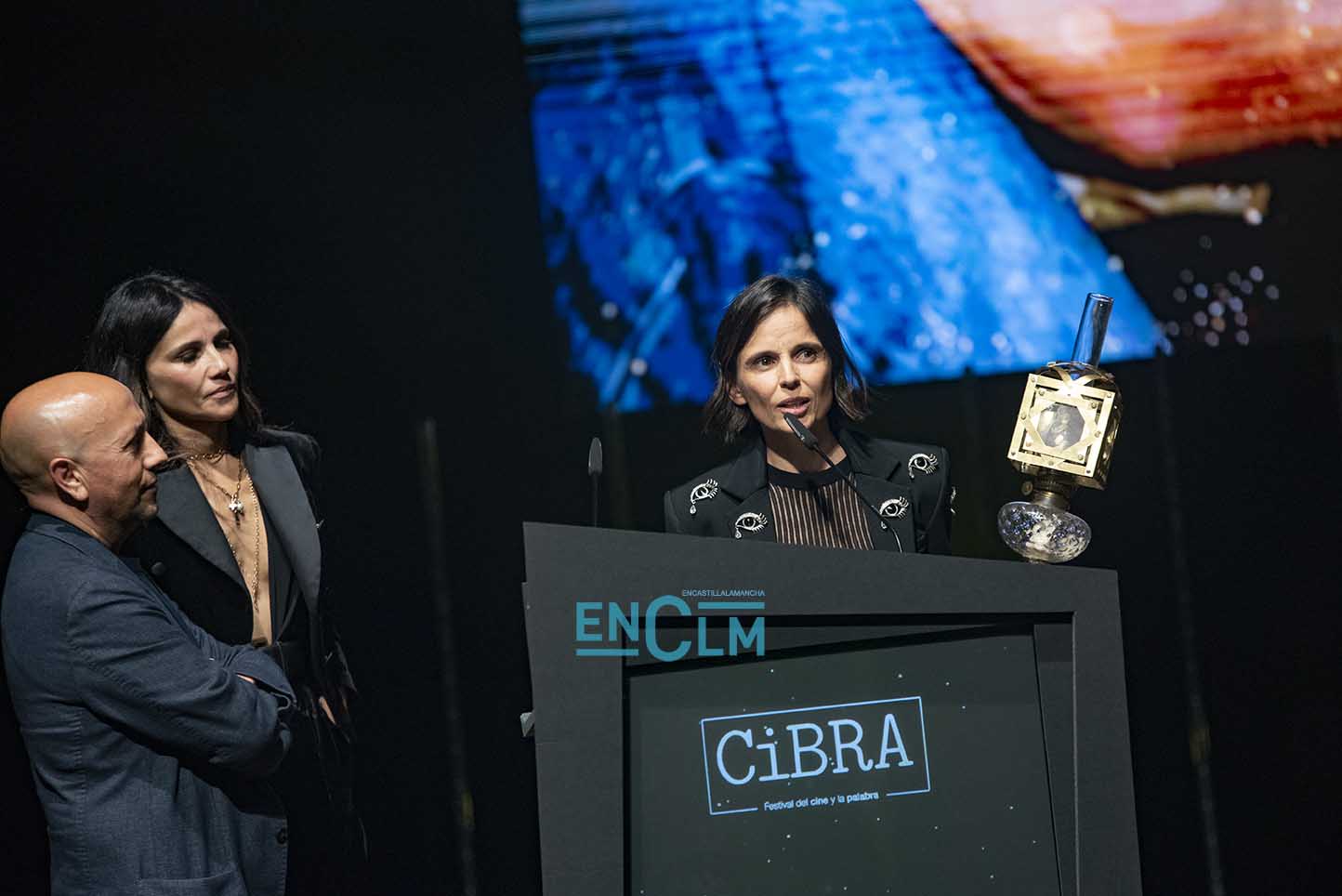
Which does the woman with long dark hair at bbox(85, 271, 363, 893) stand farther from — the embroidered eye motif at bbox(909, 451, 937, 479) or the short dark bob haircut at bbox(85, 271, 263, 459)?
the embroidered eye motif at bbox(909, 451, 937, 479)

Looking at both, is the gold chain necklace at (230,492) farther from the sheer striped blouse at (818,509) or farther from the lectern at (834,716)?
the lectern at (834,716)

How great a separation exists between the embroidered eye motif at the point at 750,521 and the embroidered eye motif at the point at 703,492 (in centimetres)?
9

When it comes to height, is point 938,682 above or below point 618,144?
below

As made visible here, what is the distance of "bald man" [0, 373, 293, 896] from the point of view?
1.94m

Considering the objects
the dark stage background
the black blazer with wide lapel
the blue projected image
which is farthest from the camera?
the blue projected image

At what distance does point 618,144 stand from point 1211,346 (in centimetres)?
172

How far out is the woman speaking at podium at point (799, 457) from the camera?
2.60 meters

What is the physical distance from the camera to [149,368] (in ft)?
8.37

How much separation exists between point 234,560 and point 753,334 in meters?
1.05

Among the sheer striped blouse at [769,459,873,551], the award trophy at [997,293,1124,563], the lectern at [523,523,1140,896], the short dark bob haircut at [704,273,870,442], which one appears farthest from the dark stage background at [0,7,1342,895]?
the lectern at [523,523,1140,896]

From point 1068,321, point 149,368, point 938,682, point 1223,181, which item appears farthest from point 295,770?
point 1223,181

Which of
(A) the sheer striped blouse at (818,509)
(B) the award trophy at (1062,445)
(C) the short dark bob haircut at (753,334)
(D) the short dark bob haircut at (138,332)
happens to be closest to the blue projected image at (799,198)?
(C) the short dark bob haircut at (753,334)

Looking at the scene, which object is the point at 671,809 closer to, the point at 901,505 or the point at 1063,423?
the point at 1063,423
